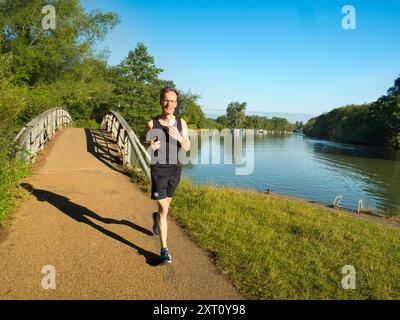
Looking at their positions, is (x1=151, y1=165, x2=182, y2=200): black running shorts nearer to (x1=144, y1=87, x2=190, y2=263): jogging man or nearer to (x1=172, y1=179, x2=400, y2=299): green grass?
(x1=144, y1=87, x2=190, y2=263): jogging man

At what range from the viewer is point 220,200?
8.13 metres

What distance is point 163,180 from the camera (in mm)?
4379

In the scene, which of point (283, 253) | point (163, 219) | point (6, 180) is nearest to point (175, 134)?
point (163, 219)

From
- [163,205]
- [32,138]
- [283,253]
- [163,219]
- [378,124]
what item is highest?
[378,124]

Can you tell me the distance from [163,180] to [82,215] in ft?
8.16

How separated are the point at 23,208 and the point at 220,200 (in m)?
4.50

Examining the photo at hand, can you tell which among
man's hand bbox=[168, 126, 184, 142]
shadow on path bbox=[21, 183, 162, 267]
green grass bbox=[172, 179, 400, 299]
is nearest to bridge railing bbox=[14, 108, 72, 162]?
shadow on path bbox=[21, 183, 162, 267]

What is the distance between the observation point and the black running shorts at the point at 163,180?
4332 mm

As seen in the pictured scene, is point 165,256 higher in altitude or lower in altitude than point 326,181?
higher

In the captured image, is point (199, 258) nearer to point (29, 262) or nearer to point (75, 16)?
point (29, 262)

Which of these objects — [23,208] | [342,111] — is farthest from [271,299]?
[342,111]

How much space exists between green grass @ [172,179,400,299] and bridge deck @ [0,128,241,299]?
39cm

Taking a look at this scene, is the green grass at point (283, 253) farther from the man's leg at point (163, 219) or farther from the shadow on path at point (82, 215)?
the shadow on path at point (82, 215)

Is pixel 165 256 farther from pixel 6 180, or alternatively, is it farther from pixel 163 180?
pixel 6 180
